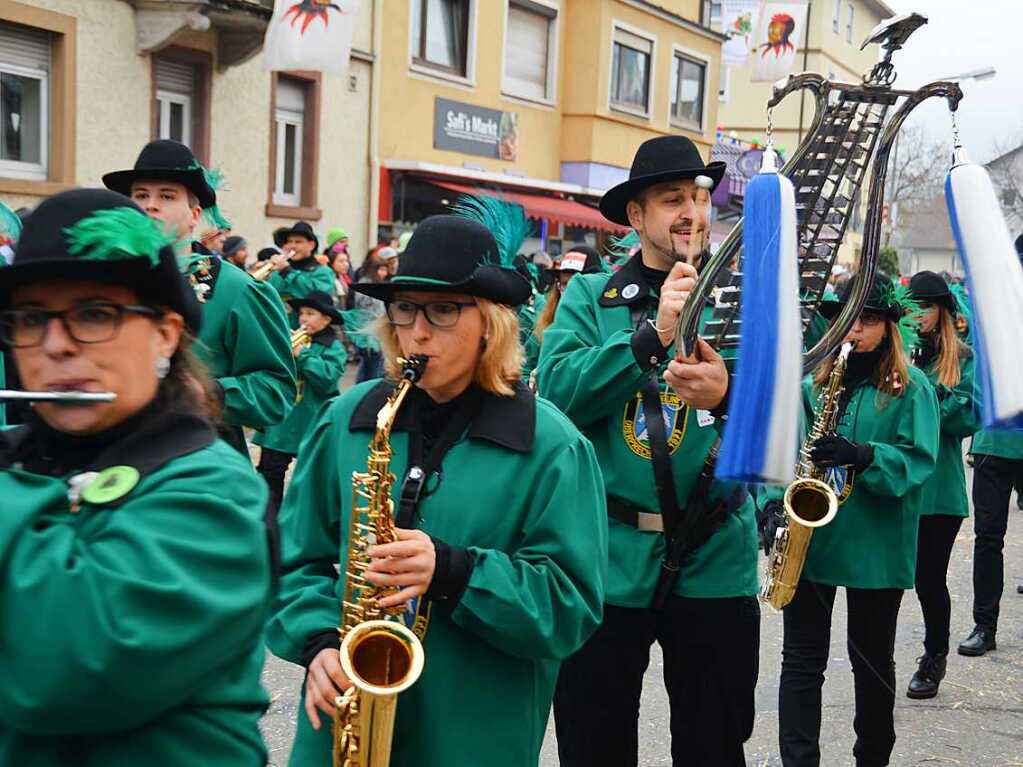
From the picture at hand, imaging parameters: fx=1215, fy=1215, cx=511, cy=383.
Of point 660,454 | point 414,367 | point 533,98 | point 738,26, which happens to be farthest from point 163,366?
point 738,26

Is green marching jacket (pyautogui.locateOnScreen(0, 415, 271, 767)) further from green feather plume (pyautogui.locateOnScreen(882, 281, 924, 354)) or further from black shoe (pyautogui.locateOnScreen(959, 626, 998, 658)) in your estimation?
black shoe (pyautogui.locateOnScreen(959, 626, 998, 658))

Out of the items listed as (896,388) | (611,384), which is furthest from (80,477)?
(896,388)

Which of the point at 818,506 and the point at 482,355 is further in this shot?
the point at 818,506

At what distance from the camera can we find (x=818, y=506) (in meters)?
4.75

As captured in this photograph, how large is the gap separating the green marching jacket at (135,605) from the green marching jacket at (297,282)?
6.55m

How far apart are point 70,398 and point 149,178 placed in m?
2.88

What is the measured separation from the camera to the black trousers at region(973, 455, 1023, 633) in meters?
6.93

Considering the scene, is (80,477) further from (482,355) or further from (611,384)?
(611,384)

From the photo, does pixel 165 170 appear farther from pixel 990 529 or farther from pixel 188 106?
pixel 188 106

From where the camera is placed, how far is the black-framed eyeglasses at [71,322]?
1926 mm

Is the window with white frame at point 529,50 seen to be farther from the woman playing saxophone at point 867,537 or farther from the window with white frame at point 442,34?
the woman playing saxophone at point 867,537

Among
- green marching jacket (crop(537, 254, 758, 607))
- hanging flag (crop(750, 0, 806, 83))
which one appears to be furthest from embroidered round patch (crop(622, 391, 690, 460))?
hanging flag (crop(750, 0, 806, 83))

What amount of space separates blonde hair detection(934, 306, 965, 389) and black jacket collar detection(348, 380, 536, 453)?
3.90 metres

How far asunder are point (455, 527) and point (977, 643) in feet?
16.6
